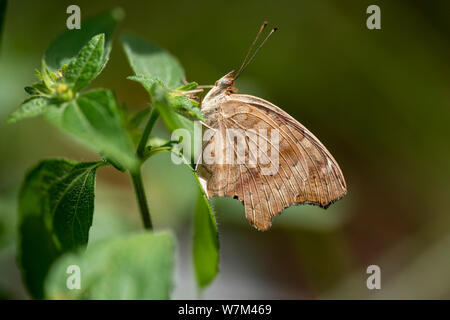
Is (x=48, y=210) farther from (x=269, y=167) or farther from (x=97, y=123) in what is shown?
(x=269, y=167)

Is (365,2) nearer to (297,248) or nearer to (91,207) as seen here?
(297,248)

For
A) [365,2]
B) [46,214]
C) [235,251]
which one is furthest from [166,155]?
[365,2]

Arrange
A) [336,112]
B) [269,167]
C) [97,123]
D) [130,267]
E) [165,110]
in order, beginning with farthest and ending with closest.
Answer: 1. [336,112]
2. [269,167]
3. [165,110]
4. [97,123]
5. [130,267]

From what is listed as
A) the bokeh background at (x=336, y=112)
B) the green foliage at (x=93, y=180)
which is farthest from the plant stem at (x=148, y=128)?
the bokeh background at (x=336, y=112)

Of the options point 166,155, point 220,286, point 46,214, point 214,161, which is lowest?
point 220,286

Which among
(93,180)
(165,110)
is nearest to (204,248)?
(93,180)

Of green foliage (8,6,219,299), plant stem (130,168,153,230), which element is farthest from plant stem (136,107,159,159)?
plant stem (130,168,153,230)
